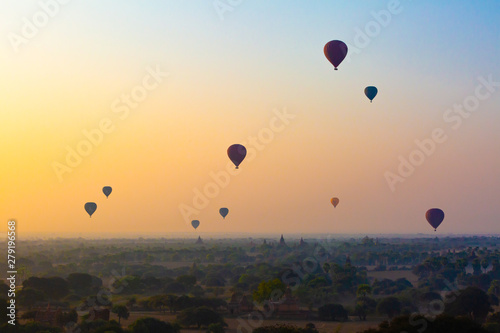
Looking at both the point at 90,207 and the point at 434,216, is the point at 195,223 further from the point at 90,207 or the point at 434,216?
the point at 434,216

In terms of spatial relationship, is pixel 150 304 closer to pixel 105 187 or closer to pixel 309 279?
pixel 309 279

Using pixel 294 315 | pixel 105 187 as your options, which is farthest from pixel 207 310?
pixel 105 187

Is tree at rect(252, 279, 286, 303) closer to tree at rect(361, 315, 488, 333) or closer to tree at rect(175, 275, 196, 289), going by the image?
tree at rect(175, 275, 196, 289)

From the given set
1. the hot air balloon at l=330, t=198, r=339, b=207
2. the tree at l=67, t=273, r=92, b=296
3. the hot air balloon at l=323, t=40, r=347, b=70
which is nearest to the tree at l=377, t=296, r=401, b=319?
the hot air balloon at l=323, t=40, r=347, b=70

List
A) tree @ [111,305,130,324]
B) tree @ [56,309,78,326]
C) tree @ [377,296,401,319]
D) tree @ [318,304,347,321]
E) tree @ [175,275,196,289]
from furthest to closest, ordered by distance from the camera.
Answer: tree @ [175,275,196,289]
tree @ [377,296,401,319]
tree @ [318,304,347,321]
tree @ [111,305,130,324]
tree @ [56,309,78,326]

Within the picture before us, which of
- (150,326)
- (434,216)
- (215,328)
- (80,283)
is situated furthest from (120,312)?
(434,216)

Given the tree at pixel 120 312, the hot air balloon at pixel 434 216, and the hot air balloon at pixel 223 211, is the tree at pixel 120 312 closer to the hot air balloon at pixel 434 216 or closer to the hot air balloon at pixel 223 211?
the hot air balloon at pixel 434 216
